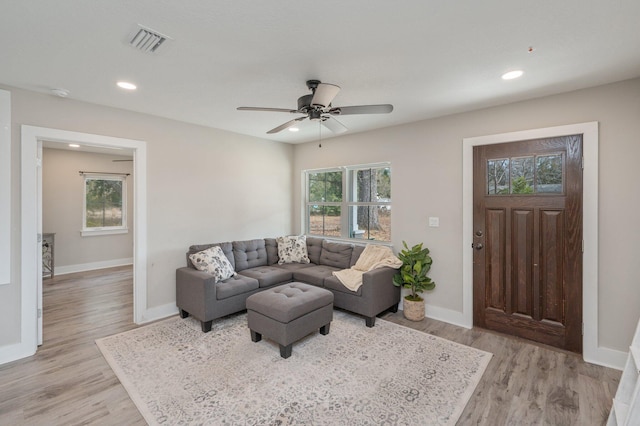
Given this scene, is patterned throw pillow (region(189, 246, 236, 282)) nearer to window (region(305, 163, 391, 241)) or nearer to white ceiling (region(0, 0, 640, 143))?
white ceiling (region(0, 0, 640, 143))

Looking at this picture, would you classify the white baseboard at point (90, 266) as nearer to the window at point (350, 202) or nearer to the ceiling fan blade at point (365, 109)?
the window at point (350, 202)

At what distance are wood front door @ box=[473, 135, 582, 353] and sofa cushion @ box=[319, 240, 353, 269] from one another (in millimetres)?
1692

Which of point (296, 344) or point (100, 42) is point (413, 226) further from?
point (100, 42)

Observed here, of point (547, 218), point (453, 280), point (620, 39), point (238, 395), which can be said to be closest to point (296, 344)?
point (238, 395)

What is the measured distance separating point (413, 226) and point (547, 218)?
146 centimetres

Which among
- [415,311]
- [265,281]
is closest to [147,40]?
[265,281]

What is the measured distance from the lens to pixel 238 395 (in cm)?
221

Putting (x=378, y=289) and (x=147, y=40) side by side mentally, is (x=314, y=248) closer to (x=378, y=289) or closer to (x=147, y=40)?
(x=378, y=289)

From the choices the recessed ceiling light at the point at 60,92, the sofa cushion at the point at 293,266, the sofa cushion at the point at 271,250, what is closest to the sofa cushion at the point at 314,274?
the sofa cushion at the point at 293,266

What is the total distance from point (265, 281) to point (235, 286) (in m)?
0.45

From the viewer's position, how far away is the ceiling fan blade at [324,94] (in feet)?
6.88

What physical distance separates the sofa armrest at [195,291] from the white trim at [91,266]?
404 centimetres

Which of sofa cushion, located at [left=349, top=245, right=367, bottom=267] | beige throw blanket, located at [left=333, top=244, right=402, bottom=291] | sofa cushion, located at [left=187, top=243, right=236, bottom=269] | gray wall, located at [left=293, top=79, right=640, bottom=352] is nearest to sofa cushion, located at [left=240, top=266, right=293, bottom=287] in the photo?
sofa cushion, located at [left=187, top=243, right=236, bottom=269]

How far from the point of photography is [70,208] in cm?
609
